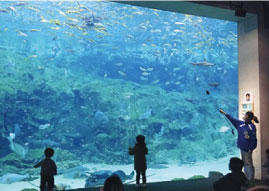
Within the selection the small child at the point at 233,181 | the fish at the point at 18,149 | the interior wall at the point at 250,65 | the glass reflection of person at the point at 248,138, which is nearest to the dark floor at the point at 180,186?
the glass reflection of person at the point at 248,138

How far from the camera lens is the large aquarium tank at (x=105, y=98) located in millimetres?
20391

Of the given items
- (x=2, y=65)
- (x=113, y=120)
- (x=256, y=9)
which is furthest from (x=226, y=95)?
(x=256, y=9)

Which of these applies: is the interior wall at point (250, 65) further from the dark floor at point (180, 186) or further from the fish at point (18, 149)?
the fish at point (18, 149)

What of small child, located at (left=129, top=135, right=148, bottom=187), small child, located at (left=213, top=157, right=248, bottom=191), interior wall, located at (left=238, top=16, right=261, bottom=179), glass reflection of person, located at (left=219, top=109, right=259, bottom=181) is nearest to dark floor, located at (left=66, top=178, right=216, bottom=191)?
small child, located at (left=129, top=135, right=148, bottom=187)

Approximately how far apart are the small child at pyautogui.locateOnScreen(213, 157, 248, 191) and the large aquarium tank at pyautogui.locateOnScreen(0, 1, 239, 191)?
12.5 m

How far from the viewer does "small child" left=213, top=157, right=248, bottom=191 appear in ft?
7.54

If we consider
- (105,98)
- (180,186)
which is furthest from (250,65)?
A: (105,98)

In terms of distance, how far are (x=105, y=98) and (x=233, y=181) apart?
2021 cm

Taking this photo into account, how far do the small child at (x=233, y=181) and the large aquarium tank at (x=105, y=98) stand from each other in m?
12.5

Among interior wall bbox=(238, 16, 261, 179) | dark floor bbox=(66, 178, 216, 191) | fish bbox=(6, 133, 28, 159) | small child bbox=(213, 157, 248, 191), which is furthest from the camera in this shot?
fish bbox=(6, 133, 28, 159)

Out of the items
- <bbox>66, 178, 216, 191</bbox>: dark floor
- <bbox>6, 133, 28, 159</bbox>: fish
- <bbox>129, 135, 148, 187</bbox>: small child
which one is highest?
<bbox>129, 135, 148, 187</bbox>: small child

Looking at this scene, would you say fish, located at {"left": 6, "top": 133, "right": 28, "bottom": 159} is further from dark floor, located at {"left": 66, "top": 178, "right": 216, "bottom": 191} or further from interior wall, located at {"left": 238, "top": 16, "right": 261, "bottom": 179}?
interior wall, located at {"left": 238, "top": 16, "right": 261, "bottom": 179}

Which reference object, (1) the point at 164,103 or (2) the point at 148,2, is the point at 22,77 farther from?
(2) the point at 148,2

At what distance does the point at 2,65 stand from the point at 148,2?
21905 mm
